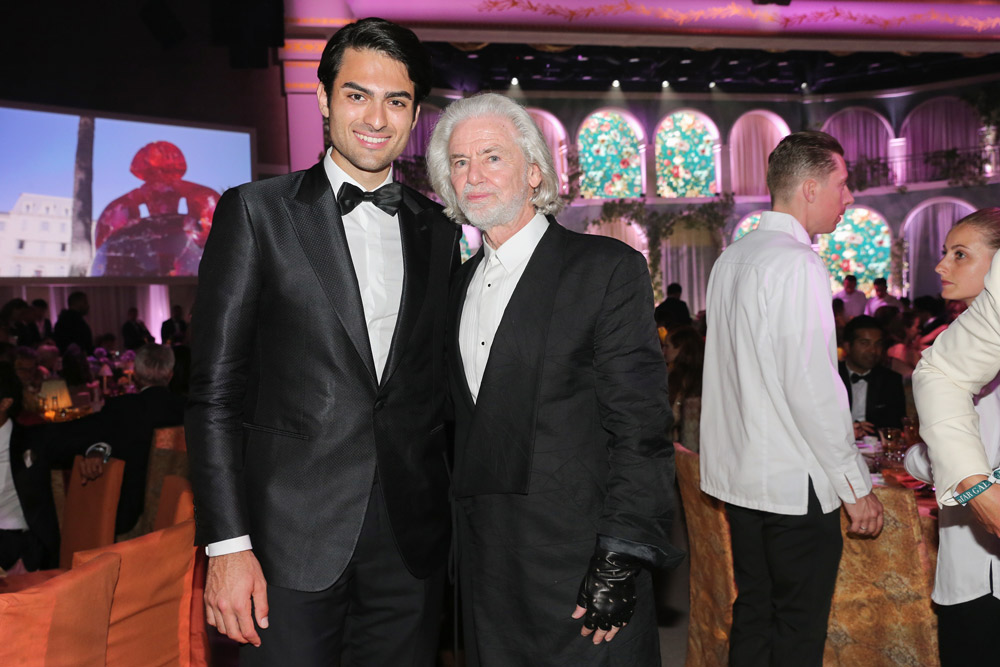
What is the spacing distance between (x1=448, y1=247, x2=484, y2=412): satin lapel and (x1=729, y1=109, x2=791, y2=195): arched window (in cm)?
1844

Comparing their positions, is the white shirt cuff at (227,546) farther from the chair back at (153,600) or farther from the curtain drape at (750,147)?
the curtain drape at (750,147)

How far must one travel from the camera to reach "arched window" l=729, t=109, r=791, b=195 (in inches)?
757

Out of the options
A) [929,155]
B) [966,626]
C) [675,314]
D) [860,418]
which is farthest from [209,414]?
[929,155]

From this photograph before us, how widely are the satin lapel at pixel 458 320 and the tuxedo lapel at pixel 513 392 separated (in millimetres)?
62

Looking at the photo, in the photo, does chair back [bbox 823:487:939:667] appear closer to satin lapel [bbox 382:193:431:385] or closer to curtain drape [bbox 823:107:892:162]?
satin lapel [bbox 382:193:431:385]

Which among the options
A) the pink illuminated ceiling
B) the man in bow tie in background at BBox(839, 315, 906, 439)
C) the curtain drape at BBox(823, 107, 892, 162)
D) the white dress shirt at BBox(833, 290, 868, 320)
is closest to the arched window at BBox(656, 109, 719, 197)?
the curtain drape at BBox(823, 107, 892, 162)

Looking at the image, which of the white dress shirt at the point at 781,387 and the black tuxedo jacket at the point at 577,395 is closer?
the black tuxedo jacket at the point at 577,395

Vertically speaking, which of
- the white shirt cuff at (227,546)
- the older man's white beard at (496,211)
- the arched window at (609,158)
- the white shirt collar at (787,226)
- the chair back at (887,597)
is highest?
the arched window at (609,158)

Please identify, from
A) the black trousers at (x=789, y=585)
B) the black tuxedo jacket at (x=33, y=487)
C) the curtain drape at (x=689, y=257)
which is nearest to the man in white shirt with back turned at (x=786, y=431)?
the black trousers at (x=789, y=585)

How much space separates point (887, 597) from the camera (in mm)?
2559

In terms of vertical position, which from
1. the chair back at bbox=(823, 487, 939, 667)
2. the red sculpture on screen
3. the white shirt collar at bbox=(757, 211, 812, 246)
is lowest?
the chair back at bbox=(823, 487, 939, 667)

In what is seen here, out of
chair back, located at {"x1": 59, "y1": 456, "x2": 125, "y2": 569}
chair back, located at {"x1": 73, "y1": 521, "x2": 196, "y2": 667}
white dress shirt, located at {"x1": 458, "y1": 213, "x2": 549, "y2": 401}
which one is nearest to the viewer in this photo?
white dress shirt, located at {"x1": 458, "y1": 213, "x2": 549, "y2": 401}

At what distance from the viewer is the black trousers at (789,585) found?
7.70 ft

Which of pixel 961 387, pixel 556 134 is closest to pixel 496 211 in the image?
pixel 961 387
